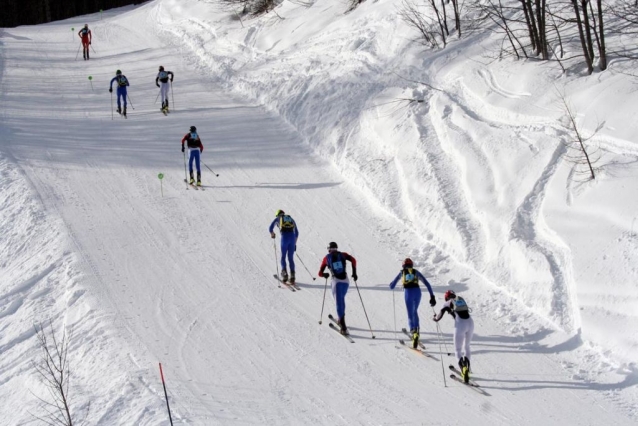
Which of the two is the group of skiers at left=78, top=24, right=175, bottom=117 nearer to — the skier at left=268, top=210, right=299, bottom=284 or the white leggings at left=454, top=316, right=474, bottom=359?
the skier at left=268, top=210, right=299, bottom=284

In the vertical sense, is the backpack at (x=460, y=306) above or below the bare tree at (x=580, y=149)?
below

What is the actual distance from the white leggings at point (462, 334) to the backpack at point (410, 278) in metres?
1.31

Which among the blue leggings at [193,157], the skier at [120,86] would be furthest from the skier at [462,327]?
the skier at [120,86]

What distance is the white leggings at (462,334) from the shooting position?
1276 cm

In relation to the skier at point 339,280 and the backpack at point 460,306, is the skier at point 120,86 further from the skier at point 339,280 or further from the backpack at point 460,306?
the backpack at point 460,306

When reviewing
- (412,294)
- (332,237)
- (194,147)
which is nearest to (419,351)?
(412,294)

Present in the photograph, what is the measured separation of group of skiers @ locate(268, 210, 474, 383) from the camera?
12773 millimetres

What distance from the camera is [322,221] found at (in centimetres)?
1912

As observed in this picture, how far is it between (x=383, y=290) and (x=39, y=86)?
20.2 metres

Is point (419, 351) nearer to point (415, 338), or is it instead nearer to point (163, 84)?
point (415, 338)

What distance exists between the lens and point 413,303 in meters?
13.9

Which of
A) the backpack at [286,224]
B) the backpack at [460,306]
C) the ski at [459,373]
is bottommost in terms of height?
the ski at [459,373]

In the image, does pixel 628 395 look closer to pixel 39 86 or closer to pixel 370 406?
pixel 370 406

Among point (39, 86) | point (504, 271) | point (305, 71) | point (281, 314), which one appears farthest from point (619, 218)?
point (39, 86)
